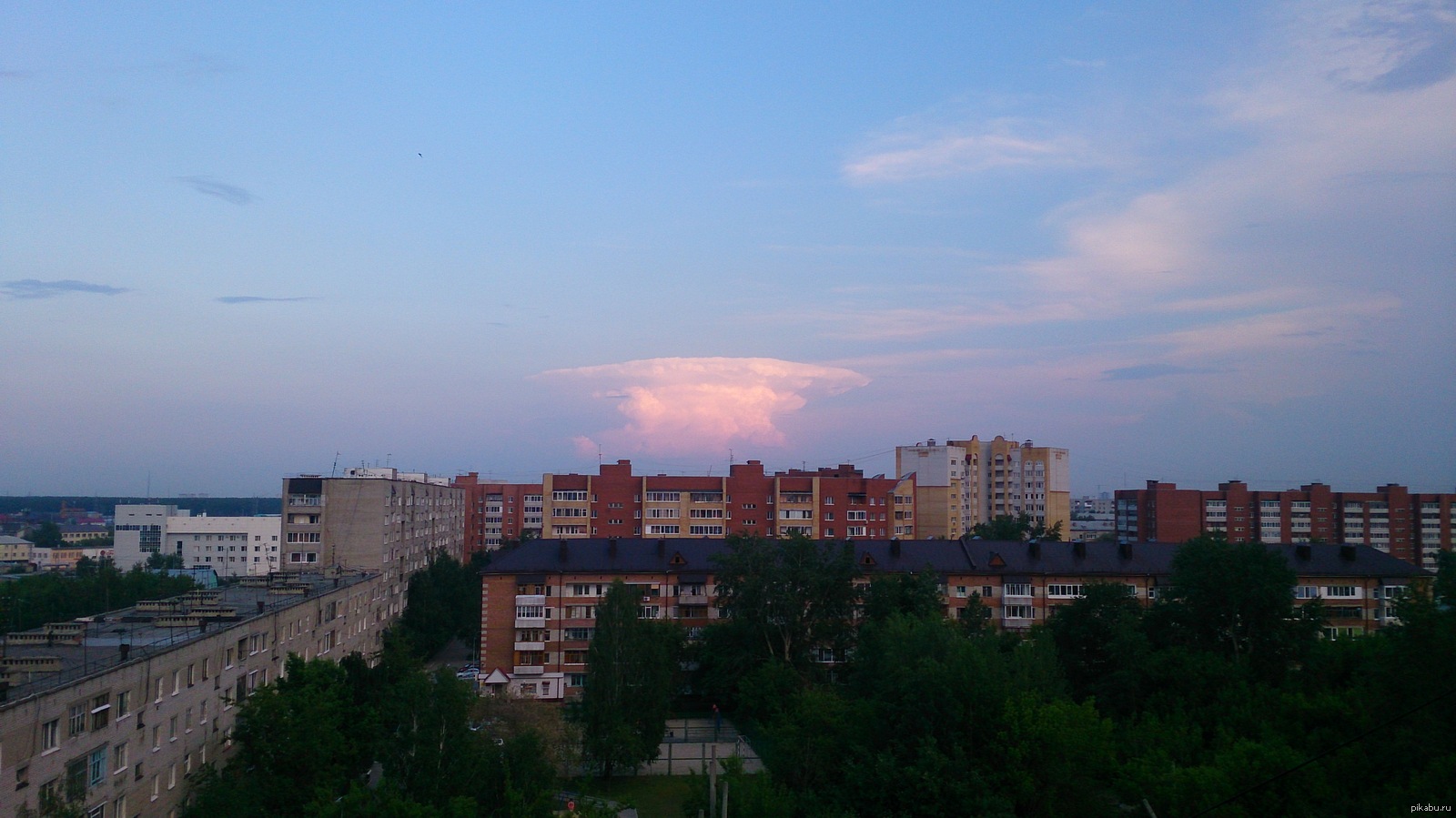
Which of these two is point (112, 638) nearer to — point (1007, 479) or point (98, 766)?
point (98, 766)

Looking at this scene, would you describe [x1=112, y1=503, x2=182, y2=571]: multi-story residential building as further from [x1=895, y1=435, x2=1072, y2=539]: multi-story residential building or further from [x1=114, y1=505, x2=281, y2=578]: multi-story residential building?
[x1=895, y1=435, x2=1072, y2=539]: multi-story residential building

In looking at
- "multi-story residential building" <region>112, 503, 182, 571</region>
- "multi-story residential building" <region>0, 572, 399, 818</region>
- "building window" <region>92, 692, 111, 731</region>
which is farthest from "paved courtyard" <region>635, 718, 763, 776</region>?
"multi-story residential building" <region>112, 503, 182, 571</region>

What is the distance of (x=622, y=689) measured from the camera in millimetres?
31266

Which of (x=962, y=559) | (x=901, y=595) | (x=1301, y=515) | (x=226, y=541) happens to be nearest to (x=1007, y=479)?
(x=1301, y=515)

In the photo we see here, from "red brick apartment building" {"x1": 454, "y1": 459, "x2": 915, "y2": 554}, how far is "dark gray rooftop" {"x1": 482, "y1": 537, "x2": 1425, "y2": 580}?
64.0ft

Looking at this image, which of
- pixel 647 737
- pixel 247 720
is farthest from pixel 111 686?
pixel 647 737

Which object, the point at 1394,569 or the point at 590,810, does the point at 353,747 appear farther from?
the point at 1394,569

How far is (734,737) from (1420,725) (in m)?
24.3

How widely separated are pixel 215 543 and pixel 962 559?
89058mm

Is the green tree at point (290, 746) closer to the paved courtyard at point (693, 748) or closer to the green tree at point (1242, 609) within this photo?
the paved courtyard at point (693, 748)

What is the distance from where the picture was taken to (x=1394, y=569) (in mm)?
44406

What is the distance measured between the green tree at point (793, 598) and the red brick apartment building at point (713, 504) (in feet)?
88.2

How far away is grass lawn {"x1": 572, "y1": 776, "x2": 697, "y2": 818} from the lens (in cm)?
2784

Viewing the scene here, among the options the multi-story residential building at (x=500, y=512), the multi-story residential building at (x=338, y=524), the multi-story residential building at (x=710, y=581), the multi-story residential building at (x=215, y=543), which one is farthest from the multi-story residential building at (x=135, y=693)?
the multi-story residential building at (x=215, y=543)
